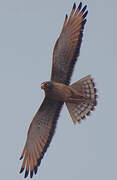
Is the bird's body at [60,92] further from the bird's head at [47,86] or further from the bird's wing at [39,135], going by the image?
the bird's wing at [39,135]

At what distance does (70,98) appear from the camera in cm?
966

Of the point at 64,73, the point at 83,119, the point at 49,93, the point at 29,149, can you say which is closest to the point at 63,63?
the point at 64,73

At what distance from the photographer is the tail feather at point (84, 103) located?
9.95 metres

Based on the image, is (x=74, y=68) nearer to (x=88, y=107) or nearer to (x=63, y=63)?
(x=63, y=63)

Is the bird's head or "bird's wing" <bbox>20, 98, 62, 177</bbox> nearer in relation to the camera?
the bird's head

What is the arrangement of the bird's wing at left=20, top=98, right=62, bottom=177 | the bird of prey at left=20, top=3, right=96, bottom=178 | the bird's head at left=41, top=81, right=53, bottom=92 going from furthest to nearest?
the bird's wing at left=20, top=98, right=62, bottom=177, the bird of prey at left=20, top=3, right=96, bottom=178, the bird's head at left=41, top=81, right=53, bottom=92

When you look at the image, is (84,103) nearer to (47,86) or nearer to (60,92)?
(60,92)

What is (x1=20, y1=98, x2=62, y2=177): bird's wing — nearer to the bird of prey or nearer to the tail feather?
the bird of prey

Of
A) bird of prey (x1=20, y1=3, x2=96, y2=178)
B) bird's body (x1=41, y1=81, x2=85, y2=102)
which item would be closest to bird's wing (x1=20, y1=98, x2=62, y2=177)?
bird of prey (x1=20, y1=3, x2=96, y2=178)

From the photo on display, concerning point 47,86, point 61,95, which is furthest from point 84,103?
point 47,86

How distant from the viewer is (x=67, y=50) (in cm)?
954

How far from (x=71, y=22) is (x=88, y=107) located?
7.21 ft

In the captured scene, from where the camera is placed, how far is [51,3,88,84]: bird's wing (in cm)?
951

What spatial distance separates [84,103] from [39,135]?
4.68 ft
